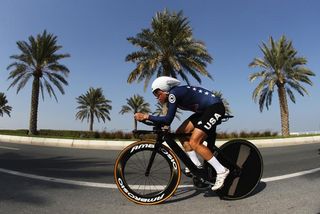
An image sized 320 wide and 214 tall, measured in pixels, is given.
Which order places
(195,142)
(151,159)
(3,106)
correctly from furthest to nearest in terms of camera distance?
1. (3,106)
2. (151,159)
3. (195,142)

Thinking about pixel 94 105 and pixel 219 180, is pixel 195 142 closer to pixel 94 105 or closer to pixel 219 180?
pixel 219 180

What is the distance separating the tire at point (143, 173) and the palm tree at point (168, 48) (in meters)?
23.3

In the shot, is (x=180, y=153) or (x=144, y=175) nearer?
(x=180, y=153)

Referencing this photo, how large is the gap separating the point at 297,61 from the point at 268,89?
159 inches

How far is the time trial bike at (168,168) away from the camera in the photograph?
3.95 meters

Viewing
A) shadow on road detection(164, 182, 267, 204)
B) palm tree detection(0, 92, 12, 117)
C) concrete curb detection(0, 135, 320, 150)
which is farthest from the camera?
palm tree detection(0, 92, 12, 117)

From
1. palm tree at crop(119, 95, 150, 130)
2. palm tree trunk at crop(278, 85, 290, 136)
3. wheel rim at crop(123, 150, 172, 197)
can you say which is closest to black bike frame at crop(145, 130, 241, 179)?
wheel rim at crop(123, 150, 172, 197)

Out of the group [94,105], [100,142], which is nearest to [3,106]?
[94,105]

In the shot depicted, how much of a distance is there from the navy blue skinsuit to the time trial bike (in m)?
0.23

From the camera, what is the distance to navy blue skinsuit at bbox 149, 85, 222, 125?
3.86 metres

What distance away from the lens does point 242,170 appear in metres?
4.17

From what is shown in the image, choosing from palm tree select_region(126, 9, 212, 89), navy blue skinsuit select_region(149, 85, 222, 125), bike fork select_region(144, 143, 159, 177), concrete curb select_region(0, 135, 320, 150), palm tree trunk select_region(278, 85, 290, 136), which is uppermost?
palm tree select_region(126, 9, 212, 89)

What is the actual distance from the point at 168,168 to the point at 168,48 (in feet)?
80.0

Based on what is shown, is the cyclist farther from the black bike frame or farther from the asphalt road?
the asphalt road
